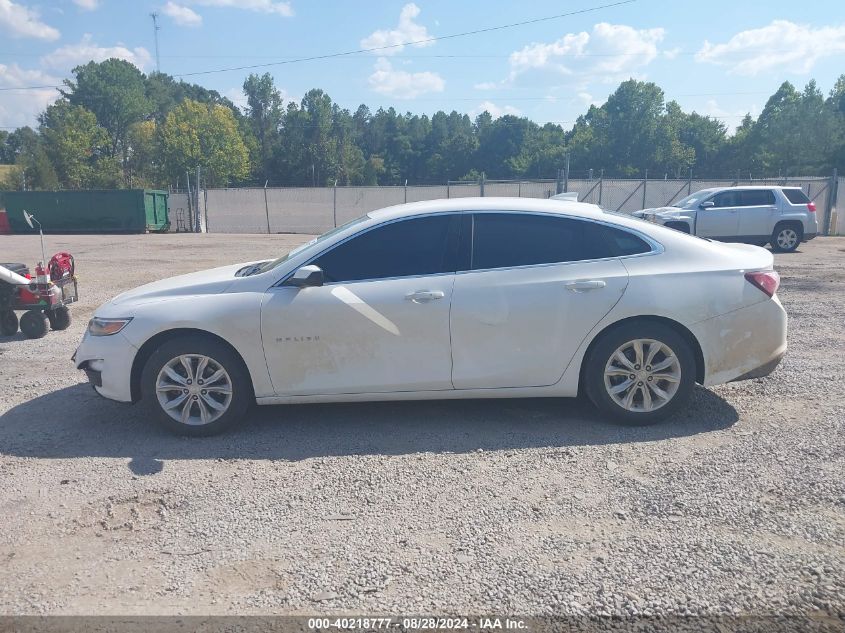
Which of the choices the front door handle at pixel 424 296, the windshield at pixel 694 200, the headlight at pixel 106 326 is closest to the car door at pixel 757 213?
the windshield at pixel 694 200

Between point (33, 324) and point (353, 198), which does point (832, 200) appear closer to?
point (353, 198)

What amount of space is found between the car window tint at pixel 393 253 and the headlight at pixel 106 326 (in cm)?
142

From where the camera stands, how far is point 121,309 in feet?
15.7

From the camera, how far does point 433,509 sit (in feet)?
11.8

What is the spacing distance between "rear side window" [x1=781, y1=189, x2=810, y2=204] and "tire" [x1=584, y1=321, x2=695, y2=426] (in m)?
15.9

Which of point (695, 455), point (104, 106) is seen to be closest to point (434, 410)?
point (695, 455)

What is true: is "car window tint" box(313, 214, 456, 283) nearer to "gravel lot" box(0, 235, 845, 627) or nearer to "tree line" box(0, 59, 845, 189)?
"gravel lot" box(0, 235, 845, 627)

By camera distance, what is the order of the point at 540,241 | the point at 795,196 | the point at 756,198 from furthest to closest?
the point at 795,196 < the point at 756,198 < the point at 540,241

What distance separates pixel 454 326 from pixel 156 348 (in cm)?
211

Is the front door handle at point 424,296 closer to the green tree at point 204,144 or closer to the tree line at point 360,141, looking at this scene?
the tree line at point 360,141

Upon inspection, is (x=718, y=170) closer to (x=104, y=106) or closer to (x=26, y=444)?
(x=104, y=106)

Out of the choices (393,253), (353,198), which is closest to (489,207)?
(393,253)

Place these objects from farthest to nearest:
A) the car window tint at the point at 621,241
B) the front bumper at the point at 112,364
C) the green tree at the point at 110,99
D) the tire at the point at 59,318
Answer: the green tree at the point at 110,99 < the tire at the point at 59,318 < the car window tint at the point at 621,241 < the front bumper at the point at 112,364

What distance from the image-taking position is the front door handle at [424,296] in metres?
4.56
